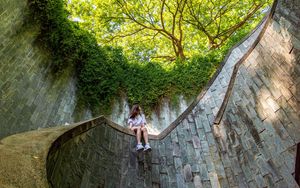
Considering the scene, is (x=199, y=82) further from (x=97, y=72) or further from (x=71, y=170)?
(x=71, y=170)

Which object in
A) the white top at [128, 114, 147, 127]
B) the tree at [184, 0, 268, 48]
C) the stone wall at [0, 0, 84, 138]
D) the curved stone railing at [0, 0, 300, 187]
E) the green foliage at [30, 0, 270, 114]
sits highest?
the tree at [184, 0, 268, 48]

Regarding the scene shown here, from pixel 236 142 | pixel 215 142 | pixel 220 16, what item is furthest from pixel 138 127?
pixel 220 16

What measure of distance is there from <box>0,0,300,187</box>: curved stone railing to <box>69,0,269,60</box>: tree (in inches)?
310

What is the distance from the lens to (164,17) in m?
15.1

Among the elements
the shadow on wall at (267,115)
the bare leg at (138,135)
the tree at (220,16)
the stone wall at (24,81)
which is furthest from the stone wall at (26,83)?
the tree at (220,16)

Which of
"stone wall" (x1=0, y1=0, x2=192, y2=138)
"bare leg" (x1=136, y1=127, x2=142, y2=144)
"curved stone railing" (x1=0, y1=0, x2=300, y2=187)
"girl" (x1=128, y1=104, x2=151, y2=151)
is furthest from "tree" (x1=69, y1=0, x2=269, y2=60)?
"bare leg" (x1=136, y1=127, x2=142, y2=144)

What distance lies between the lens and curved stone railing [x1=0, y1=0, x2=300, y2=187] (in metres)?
3.77

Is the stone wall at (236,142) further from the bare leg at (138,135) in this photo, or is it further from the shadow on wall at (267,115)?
the bare leg at (138,135)

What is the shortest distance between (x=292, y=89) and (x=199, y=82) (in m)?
6.14

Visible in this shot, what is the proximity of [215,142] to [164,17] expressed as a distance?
10.4 metres

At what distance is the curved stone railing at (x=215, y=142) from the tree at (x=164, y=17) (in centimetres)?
788

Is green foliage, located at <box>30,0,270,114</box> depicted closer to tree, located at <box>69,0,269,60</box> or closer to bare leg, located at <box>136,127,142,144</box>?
tree, located at <box>69,0,269,60</box>

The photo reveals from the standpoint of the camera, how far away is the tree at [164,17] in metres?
14.1

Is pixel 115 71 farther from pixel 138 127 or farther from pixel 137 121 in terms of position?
pixel 138 127
